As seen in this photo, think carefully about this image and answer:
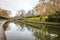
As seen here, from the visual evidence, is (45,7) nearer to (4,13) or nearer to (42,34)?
(42,34)

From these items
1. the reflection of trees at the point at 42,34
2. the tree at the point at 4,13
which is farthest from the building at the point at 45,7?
the tree at the point at 4,13

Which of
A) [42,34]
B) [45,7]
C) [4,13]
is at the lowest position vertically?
[42,34]

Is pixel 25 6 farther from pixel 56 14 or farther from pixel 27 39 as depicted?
pixel 27 39

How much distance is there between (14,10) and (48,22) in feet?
4.49

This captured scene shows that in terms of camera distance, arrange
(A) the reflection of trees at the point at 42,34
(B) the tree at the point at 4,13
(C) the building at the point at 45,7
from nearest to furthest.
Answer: (A) the reflection of trees at the point at 42,34
(B) the tree at the point at 4,13
(C) the building at the point at 45,7

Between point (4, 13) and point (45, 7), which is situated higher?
point (45, 7)

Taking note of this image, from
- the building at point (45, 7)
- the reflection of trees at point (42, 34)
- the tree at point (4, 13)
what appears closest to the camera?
the reflection of trees at point (42, 34)

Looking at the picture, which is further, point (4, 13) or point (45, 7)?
point (45, 7)

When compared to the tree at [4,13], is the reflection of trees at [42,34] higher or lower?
lower

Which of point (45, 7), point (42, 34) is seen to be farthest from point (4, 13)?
point (42, 34)

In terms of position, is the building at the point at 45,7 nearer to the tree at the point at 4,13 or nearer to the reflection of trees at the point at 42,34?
the reflection of trees at the point at 42,34

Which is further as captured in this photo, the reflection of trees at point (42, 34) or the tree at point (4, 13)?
the tree at point (4, 13)

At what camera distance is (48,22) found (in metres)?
6.07

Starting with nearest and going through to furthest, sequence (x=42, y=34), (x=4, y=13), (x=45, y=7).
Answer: (x=42, y=34)
(x=4, y=13)
(x=45, y=7)
